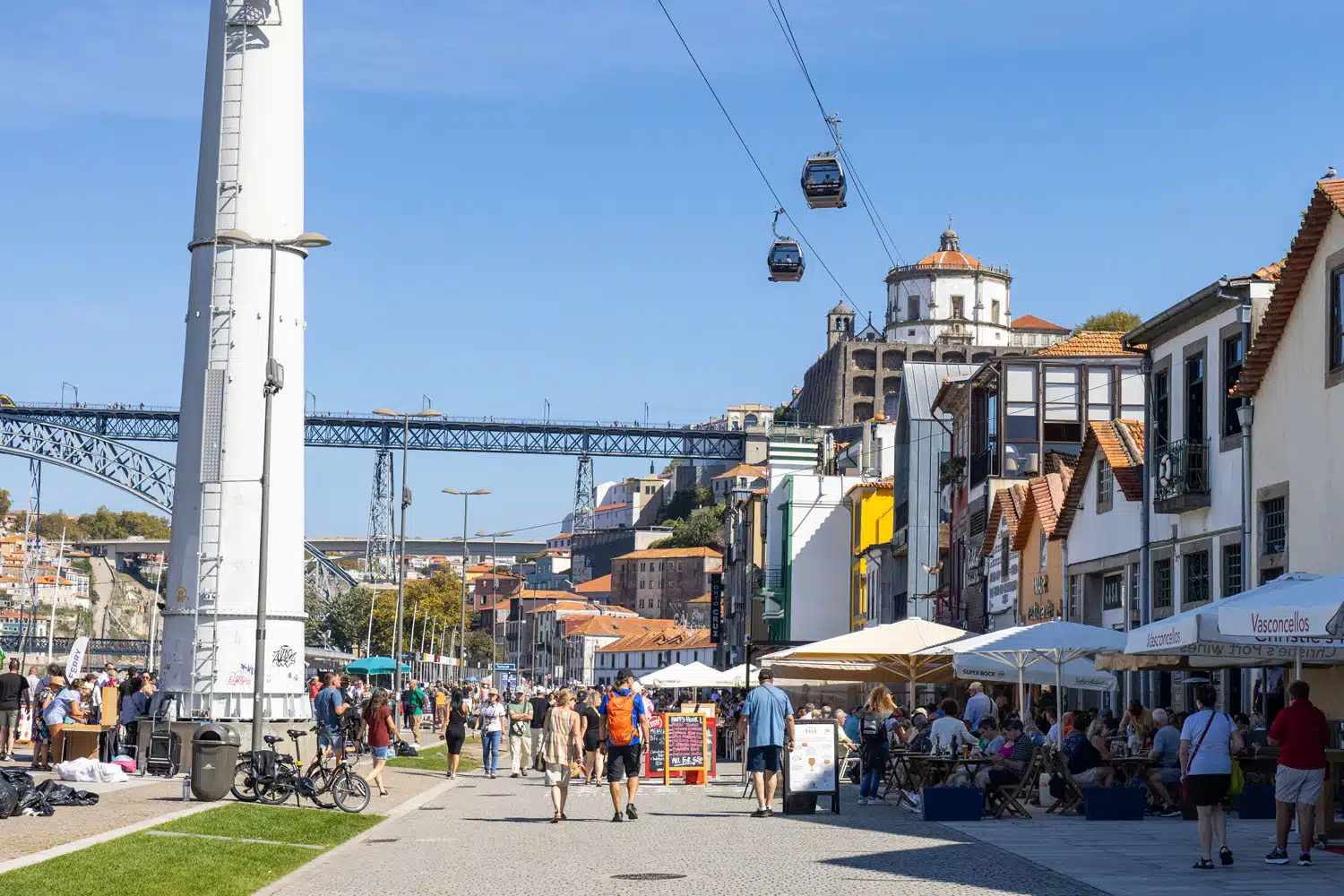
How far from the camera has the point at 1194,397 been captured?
31.2 meters

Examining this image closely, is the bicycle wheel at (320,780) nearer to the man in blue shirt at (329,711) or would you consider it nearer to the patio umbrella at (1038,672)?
the man in blue shirt at (329,711)

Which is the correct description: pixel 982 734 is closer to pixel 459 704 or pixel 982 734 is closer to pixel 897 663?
pixel 897 663

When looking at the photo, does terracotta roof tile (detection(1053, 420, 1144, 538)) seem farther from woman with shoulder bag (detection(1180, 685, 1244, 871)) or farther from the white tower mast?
woman with shoulder bag (detection(1180, 685, 1244, 871))

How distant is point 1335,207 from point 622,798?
12837mm

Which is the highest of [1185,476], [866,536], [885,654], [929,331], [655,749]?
[929,331]

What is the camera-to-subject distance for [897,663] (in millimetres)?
31297

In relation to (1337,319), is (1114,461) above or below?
below

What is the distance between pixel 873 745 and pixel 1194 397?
952 centimetres

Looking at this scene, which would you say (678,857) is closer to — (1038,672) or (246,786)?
(246,786)

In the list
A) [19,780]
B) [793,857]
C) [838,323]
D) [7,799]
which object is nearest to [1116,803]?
[793,857]

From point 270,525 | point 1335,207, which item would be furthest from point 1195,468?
point 270,525

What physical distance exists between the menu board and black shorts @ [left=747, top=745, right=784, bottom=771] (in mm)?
452

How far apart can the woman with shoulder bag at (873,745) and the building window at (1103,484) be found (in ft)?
35.6

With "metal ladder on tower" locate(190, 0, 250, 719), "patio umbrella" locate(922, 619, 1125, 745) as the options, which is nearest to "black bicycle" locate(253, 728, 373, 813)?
"patio umbrella" locate(922, 619, 1125, 745)
